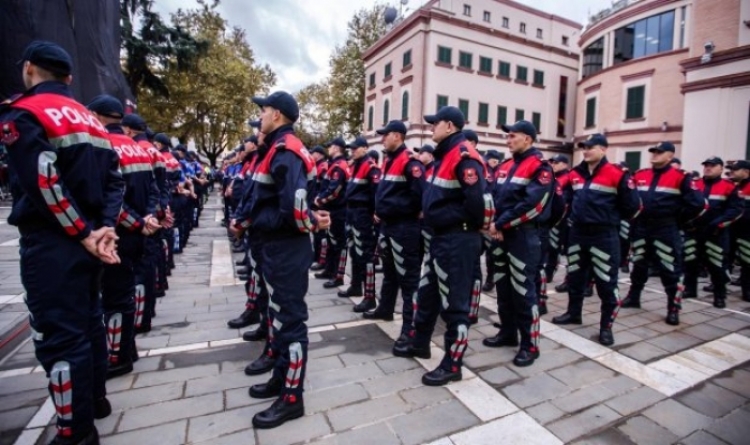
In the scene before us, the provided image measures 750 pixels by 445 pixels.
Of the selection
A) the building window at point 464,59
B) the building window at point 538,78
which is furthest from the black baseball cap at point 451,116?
the building window at point 538,78

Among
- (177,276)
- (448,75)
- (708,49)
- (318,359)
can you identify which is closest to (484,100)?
(448,75)

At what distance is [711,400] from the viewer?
3287mm

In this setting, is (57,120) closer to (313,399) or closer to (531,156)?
(313,399)

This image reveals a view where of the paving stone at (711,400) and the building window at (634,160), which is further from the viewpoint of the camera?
the building window at (634,160)

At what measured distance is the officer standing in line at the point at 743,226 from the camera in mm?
6484

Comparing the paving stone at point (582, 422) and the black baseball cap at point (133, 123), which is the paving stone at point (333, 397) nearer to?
the paving stone at point (582, 422)

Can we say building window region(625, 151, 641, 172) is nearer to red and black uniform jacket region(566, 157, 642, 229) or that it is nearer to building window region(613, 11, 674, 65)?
building window region(613, 11, 674, 65)

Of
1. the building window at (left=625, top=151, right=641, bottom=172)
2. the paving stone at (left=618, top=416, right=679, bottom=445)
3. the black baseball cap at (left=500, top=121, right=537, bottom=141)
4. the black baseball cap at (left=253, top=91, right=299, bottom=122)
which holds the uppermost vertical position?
the building window at (left=625, top=151, right=641, bottom=172)

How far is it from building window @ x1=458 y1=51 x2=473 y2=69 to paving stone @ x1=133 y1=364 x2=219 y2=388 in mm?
25187

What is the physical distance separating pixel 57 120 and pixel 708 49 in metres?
18.9

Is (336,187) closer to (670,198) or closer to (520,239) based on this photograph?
(520,239)

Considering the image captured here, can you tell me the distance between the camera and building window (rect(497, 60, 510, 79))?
2641cm

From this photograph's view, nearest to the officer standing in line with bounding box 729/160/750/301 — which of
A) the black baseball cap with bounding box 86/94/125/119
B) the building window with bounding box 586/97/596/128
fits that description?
the black baseball cap with bounding box 86/94/125/119

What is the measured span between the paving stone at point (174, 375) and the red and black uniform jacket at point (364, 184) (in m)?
2.97
